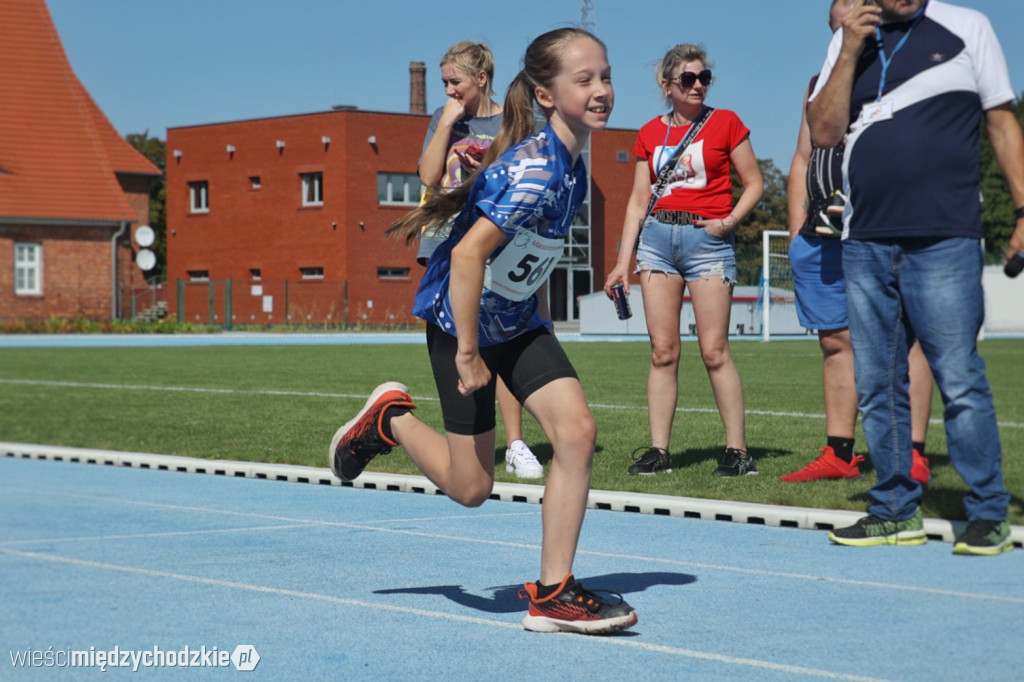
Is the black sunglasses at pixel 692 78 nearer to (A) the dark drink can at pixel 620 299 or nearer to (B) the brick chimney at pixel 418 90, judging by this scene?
(A) the dark drink can at pixel 620 299

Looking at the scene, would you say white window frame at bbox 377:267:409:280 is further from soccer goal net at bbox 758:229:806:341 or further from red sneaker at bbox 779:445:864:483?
red sneaker at bbox 779:445:864:483

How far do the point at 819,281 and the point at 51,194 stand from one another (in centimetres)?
5047

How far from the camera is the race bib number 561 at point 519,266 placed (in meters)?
4.81

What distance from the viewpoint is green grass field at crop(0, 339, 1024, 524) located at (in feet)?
26.3

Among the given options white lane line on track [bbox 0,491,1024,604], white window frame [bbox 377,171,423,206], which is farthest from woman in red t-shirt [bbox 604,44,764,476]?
white window frame [bbox 377,171,423,206]

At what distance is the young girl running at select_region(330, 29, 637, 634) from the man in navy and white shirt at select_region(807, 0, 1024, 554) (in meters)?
1.66

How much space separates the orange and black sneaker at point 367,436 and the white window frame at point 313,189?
5546 centimetres

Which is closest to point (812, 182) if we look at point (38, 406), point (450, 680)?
point (450, 680)

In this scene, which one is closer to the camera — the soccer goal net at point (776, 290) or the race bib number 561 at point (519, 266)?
the race bib number 561 at point (519, 266)

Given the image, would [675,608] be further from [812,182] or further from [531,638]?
[812,182]

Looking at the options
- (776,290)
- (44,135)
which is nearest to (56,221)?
(44,135)

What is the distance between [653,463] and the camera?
27.5ft

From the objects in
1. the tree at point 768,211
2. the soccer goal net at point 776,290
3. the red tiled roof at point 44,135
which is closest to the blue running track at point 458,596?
the soccer goal net at point 776,290

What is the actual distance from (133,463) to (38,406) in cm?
546
